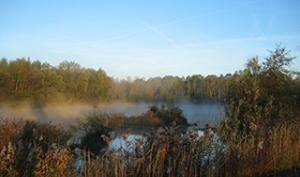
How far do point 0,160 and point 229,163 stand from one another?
374cm

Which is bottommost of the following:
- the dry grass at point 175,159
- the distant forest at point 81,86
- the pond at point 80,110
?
the pond at point 80,110

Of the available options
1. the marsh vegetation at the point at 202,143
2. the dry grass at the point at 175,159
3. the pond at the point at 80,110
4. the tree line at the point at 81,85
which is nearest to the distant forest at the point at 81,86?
the tree line at the point at 81,85

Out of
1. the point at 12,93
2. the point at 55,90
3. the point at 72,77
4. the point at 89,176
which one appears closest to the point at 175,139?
the point at 89,176

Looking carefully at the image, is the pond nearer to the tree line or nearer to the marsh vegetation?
the tree line

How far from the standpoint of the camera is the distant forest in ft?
106

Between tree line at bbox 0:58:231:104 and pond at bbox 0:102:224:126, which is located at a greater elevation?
tree line at bbox 0:58:231:104

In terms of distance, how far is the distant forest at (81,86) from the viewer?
32.3 metres

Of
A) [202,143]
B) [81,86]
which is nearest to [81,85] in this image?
[81,86]

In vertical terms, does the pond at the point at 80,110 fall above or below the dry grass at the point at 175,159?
below

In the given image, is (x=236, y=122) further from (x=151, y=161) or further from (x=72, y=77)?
(x=72, y=77)

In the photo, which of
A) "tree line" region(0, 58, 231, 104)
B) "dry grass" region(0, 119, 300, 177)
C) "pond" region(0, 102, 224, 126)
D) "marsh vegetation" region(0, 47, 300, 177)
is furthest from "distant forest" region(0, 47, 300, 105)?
"dry grass" region(0, 119, 300, 177)

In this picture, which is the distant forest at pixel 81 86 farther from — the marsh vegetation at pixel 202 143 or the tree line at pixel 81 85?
the marsh vegetation at pixel 202 143

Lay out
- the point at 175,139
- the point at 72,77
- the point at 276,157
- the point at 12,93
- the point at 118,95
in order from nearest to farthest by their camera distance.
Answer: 1. the point at 175,139
2. the point at 276,157
3. the point at 12,93
4. the point at 72,77
5. the point at 118,95

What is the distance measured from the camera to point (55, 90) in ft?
119
